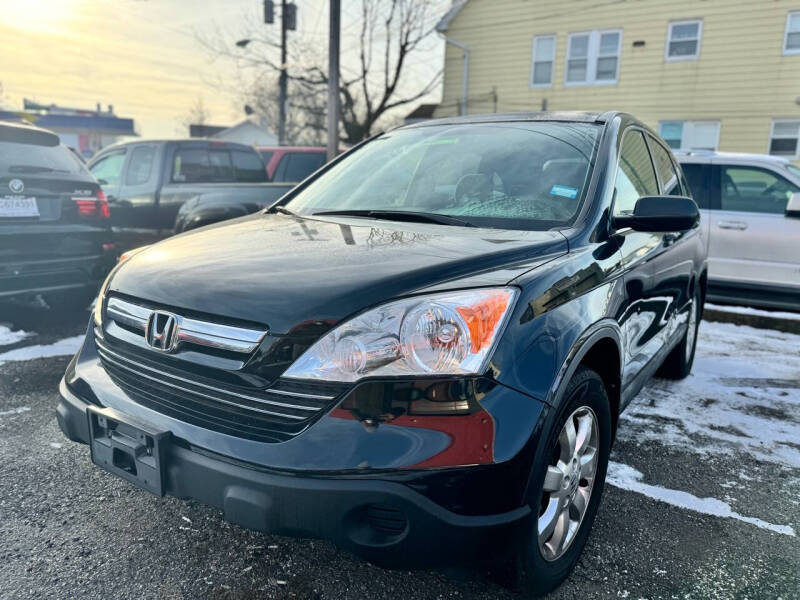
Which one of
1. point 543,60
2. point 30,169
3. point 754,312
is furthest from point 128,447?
point 543,60

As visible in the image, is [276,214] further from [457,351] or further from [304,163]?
[304,163]

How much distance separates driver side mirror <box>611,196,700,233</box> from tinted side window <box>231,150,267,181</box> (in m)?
6.59

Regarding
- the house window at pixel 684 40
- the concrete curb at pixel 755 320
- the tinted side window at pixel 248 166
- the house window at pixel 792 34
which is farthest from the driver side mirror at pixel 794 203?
the house window at pixel 684 40

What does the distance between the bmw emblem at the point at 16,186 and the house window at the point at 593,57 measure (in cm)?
1576

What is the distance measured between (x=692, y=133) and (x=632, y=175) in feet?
49.8

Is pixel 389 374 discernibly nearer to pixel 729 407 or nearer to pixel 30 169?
pixel 729 407

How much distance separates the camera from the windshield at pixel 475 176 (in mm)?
2609

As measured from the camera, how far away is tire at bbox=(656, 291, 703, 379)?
4.35 meters

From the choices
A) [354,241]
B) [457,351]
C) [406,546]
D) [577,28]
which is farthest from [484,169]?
[577,28]

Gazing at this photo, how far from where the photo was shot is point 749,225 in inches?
254

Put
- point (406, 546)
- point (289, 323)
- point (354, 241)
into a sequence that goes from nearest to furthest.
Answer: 1. point (406, 546)
2. point (289, 323)
3. point (354, 241)

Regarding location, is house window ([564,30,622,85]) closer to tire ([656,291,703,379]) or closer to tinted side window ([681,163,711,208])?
tinted side window ([681,163,711,208])

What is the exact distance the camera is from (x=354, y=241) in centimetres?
225

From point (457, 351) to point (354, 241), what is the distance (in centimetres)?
75
